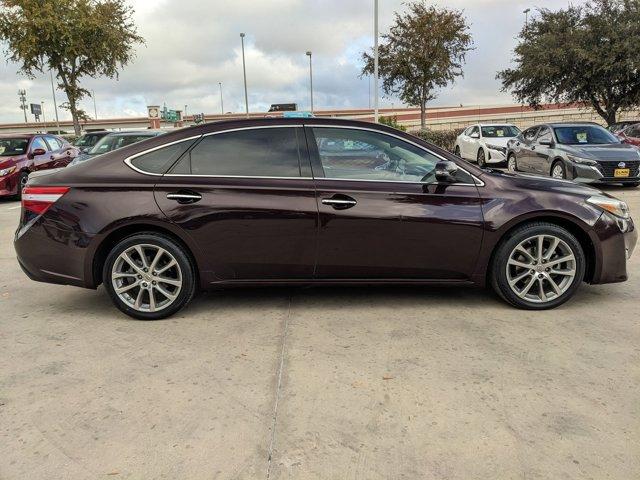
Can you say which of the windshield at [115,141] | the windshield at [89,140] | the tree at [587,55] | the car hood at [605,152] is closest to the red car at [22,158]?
the windshield at [115,141]

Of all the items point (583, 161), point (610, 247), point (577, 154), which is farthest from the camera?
point (577, 154)

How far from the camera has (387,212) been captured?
4.08 metres

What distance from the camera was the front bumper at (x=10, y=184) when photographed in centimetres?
1203

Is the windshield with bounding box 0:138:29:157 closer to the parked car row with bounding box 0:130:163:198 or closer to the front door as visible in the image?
the parked car row with bounding box 0:130:163:198

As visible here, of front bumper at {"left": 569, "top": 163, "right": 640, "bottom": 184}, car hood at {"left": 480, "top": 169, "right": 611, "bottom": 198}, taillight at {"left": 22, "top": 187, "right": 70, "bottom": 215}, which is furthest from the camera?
front bumper at {"left": 569, "top": 163, "right": 640, "bottom": 184}

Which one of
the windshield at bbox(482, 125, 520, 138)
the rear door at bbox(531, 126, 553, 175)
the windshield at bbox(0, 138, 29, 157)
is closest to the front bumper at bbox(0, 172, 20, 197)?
the windshield at bbox(0, 138, 29, 157)

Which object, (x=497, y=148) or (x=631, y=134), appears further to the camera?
(x=497, y=148)

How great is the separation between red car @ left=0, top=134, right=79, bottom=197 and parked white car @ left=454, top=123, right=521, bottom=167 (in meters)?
12.6

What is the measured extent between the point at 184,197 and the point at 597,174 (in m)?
9.44

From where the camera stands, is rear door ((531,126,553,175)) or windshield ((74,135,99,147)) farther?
windshield ((74,135,99,147))

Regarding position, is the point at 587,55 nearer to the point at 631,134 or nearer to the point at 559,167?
the point at 631,134

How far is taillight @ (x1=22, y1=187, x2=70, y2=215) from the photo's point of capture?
4.14 meters

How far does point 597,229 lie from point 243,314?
9.43 feet

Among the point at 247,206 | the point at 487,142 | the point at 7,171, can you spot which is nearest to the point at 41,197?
the point at 247,206
